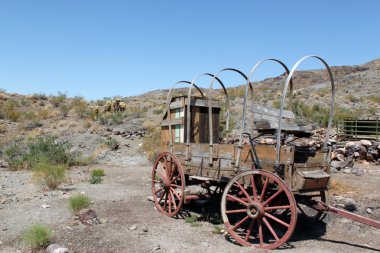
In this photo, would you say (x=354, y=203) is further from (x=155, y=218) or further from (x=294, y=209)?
(x=155, y=218)

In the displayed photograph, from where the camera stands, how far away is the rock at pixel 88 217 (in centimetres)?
640

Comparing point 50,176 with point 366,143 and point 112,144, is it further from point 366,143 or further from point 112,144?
point 366,143

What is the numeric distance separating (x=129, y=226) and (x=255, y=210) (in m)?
2.21

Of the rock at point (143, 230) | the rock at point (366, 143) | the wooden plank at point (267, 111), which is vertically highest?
the wooden plank at point (267, 111)

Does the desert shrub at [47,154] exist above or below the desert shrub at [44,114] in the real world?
below

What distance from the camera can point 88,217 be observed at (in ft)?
21.5

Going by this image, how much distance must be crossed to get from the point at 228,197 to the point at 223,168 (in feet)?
1.98

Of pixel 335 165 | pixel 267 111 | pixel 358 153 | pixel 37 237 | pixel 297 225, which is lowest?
pixel 297 225

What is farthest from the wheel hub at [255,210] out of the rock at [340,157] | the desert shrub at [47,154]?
the desert shrub at [47,154]

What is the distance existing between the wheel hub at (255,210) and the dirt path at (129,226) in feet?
1.57

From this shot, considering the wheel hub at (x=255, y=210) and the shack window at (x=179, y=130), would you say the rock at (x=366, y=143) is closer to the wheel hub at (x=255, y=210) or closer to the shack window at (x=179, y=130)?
the shack window at (x=179, y=130)

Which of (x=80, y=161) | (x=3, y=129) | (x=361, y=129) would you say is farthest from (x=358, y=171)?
(x=3, y=129)

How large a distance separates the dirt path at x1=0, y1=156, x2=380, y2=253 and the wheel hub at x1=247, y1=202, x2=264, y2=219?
479mm

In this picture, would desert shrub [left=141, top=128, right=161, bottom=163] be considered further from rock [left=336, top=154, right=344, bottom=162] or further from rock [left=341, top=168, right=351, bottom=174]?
rock [left=341, top=168, right=351, bottom=174]
